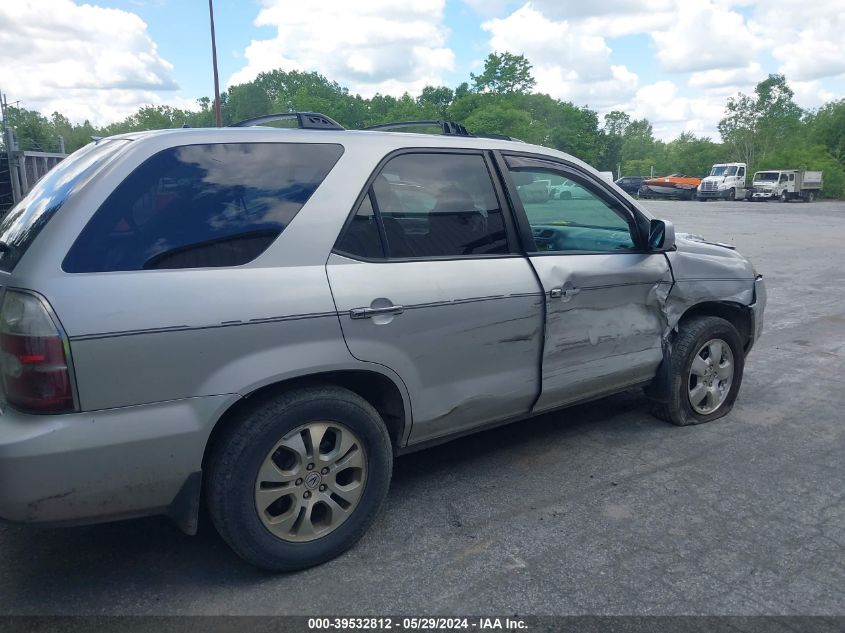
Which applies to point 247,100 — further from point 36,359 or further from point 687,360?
point 36,359

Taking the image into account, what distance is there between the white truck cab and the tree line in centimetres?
939

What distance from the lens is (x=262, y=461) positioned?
2.72m

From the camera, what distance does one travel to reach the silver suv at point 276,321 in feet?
7.93

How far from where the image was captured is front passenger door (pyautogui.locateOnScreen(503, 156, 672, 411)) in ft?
12.1

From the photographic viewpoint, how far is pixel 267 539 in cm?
281

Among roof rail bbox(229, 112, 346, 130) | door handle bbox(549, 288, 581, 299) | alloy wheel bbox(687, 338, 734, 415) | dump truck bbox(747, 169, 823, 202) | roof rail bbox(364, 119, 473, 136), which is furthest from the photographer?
dump truck bbox(747, 169, 823, 202)

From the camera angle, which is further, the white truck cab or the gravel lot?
the white truck cab

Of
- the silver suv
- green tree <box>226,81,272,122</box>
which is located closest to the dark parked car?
the silver suv

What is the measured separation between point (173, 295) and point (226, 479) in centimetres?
71

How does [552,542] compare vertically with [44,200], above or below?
below


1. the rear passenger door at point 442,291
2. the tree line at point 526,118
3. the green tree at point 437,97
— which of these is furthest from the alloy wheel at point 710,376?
the green tree at point 437,97

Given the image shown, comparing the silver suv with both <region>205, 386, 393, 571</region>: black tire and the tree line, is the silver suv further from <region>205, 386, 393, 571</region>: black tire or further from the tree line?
the tree line

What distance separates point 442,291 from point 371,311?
397 mm

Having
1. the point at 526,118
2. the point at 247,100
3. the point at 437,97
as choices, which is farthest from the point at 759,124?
the point at 247,100
